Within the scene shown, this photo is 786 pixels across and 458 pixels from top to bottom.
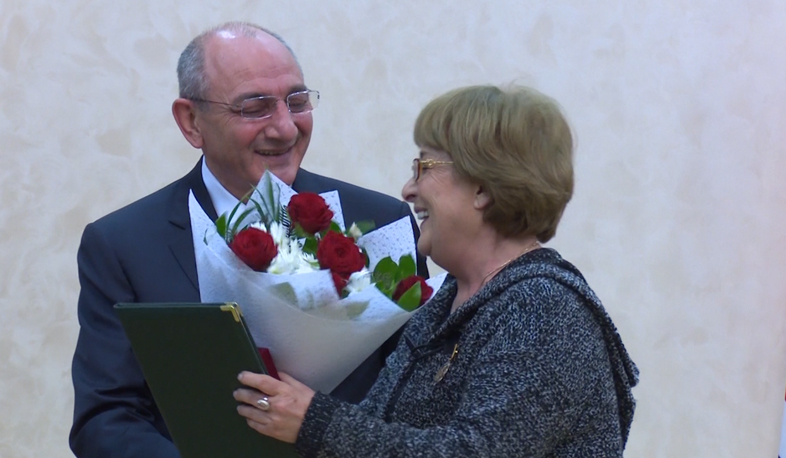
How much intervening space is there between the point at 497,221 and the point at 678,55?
2349 millimetres

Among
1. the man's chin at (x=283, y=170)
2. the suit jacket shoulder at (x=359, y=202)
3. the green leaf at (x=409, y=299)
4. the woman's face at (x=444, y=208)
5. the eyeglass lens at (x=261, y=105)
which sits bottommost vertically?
the green leaf at (x=409, y=299)

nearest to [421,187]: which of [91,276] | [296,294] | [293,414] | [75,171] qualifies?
[296,294]

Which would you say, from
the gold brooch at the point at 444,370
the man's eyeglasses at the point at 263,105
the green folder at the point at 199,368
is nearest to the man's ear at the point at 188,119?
the man's eyeglasses at the point at 263,105

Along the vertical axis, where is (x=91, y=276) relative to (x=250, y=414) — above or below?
above

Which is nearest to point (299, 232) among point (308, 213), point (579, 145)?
point (308, 213)

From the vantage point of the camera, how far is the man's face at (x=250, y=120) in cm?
201

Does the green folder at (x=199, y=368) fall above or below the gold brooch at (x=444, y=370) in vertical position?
below

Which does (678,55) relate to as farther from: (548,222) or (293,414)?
(293,414)

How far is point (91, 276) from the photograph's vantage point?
1.98m

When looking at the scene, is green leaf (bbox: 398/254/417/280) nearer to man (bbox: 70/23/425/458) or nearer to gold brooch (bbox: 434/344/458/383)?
gold brooch (bbox: 434/344/458/383)

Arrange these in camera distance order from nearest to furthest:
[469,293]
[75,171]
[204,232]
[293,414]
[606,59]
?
[293,414], [204,232], [469,293], [75,171], [606,59]

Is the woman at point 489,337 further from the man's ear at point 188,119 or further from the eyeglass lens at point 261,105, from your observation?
the man's ear at point 188,119

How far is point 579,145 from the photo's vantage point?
3.51 meters

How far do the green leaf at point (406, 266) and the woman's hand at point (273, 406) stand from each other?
262 millimetres
